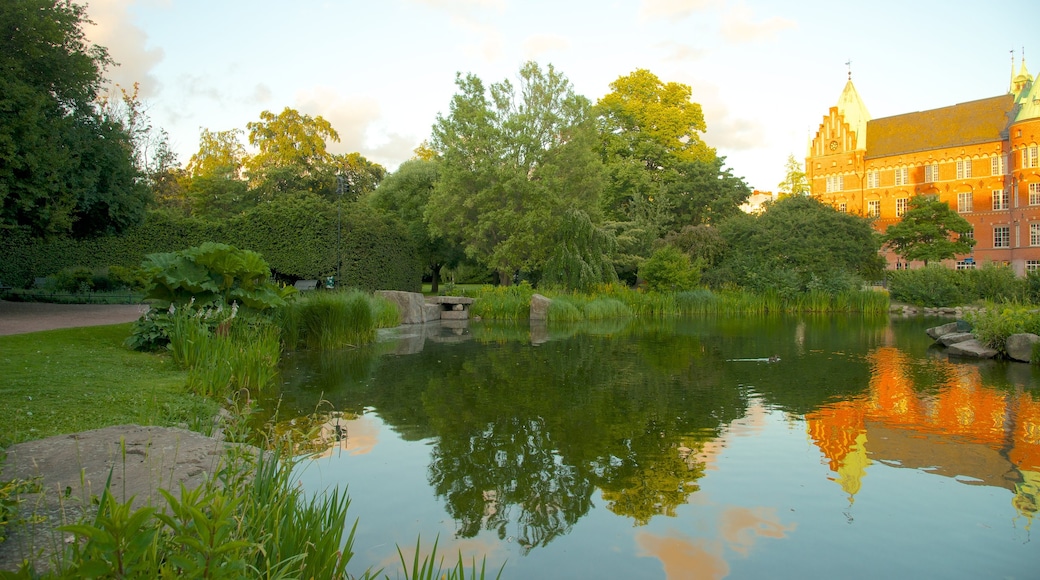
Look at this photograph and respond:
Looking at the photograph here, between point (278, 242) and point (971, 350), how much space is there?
62.9 feet

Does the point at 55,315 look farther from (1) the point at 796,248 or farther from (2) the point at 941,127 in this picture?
(2) the point at 941,127

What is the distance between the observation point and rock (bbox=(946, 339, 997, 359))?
11.2 m

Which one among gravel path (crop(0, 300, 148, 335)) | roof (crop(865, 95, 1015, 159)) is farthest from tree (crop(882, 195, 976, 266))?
gravel path (crop(0, 300, 148, 335))

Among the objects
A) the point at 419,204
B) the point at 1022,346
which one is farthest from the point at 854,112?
the point at 1022,346

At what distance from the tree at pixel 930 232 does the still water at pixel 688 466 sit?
32.7 m

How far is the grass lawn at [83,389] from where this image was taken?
4777 millimetres

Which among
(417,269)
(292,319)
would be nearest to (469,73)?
(417,269)

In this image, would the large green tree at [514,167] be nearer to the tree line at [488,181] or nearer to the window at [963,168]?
the tree line at [488,181]

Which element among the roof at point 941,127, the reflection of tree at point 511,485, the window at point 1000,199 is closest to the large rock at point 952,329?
the reflection of tree at point 511,485

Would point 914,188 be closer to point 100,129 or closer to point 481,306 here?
point 481,306

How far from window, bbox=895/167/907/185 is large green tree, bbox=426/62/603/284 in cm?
3824

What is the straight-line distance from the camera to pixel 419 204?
2814cm

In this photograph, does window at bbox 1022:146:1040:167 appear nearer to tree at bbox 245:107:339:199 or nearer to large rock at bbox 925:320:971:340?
large rock at bbox 925:320:971:340

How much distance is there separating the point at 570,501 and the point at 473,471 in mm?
875
